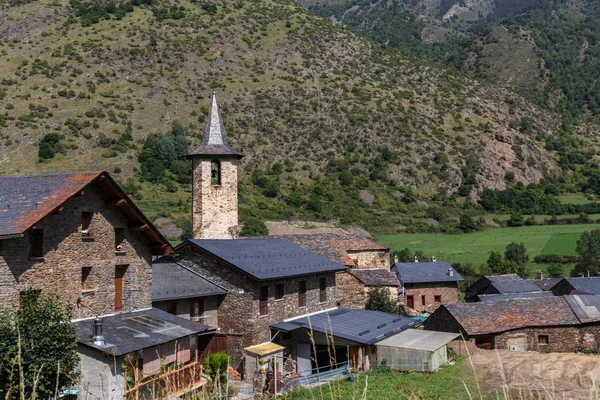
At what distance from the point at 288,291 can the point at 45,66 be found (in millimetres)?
77365

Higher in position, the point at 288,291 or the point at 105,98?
the point at 105,98

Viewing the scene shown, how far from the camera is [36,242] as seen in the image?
62.4 feet

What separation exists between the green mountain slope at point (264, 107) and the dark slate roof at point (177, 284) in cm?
3546

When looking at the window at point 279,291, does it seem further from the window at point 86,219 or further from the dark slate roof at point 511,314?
the dark slate roof at point 511,314

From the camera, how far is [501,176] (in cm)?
9600

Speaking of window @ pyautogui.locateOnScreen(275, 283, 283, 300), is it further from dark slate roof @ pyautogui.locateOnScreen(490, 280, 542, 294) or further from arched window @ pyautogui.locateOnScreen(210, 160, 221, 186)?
dark slate roof @ pyautogui.locateOnScreen(490, 280, 542, 294)

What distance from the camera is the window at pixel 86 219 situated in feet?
68.1

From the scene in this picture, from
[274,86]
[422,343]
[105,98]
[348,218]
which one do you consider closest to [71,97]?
[105,98]

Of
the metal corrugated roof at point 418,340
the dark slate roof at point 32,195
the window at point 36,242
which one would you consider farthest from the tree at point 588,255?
the window at point 36,242

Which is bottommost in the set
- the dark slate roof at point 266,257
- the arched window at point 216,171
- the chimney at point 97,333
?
the chimney at point 97,333

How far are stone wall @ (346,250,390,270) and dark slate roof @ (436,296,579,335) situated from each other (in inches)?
349

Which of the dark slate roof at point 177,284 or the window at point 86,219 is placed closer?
the window at point 86,219

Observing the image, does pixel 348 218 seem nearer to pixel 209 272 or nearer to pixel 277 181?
pixel 277 181

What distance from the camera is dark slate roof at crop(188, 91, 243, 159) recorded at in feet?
117
